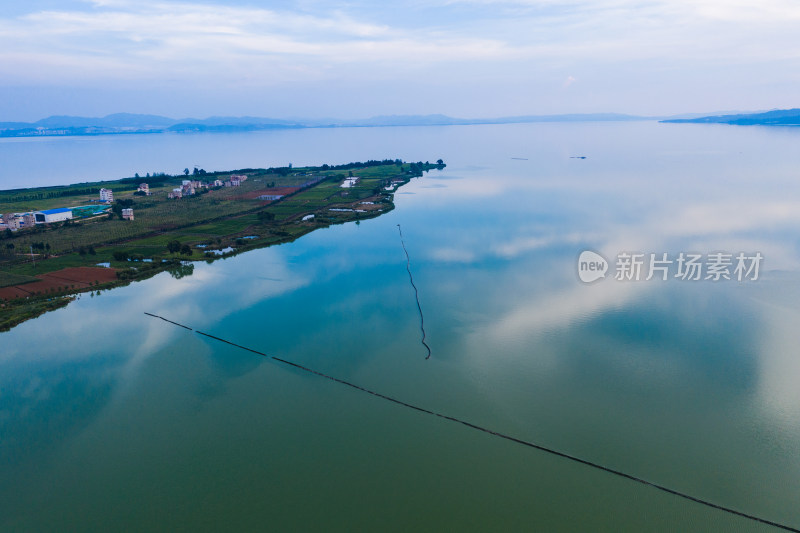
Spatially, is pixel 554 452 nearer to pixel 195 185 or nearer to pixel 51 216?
pixel 51 216

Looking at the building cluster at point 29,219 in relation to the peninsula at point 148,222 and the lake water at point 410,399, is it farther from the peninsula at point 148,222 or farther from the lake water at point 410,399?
the lake water at point 410,399

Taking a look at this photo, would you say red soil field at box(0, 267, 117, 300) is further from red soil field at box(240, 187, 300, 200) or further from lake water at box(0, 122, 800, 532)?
red soil field at box(240, 187, 300, 200)

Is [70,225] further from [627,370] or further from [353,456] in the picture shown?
[627,370]

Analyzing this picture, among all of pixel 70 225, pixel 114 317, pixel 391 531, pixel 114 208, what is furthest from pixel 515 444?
pixel 114 208

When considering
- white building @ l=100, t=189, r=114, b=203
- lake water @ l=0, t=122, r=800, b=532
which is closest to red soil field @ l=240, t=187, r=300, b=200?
white building @ l=100, t=189, r=114, b=203

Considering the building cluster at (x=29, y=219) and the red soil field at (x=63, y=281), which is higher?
the building cluster at (x=29, y=219)
